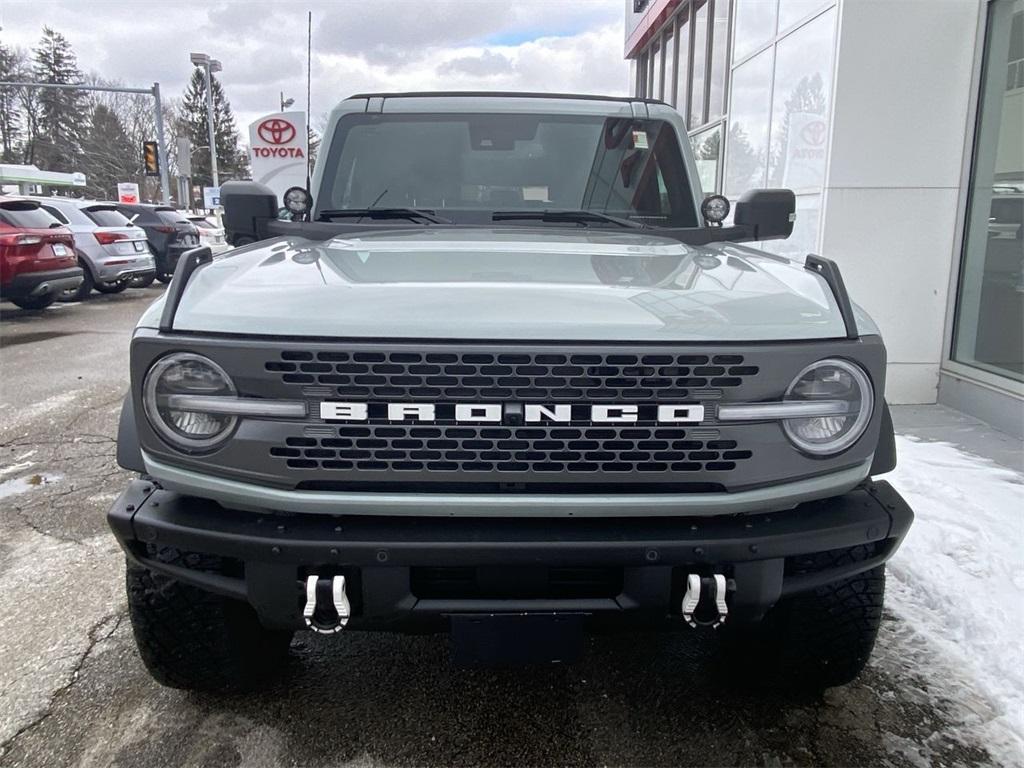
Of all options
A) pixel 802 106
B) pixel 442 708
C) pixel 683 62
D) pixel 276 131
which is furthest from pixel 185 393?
pixel 683 62

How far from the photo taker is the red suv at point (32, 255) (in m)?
11.0

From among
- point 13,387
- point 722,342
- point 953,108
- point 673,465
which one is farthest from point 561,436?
point 13,387

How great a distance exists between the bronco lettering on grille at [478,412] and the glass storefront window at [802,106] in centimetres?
544

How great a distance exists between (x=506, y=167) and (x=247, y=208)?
1100 millimetres

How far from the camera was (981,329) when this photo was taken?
20.1ft

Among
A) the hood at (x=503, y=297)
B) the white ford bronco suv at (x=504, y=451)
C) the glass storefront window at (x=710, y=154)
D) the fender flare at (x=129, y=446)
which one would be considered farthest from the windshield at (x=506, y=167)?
the glass storefront window at (x=710, y=154)

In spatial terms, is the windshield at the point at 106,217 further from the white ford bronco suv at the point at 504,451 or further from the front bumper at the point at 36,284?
the white ford bronco suv at the point at 504,451

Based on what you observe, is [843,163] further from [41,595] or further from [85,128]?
[85,128]

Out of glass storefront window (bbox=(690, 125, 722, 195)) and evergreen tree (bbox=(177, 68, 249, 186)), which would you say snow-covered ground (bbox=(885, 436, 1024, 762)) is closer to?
glass storefront window (bbox=(690, 125, 722, 195))

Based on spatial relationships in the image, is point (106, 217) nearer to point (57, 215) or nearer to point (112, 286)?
point (57, 215)

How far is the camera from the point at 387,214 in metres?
3.21

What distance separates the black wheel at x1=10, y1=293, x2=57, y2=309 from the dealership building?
10.5m

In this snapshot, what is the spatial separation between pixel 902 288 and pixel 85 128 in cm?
6505

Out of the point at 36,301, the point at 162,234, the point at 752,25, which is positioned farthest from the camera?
the point at 162,234
